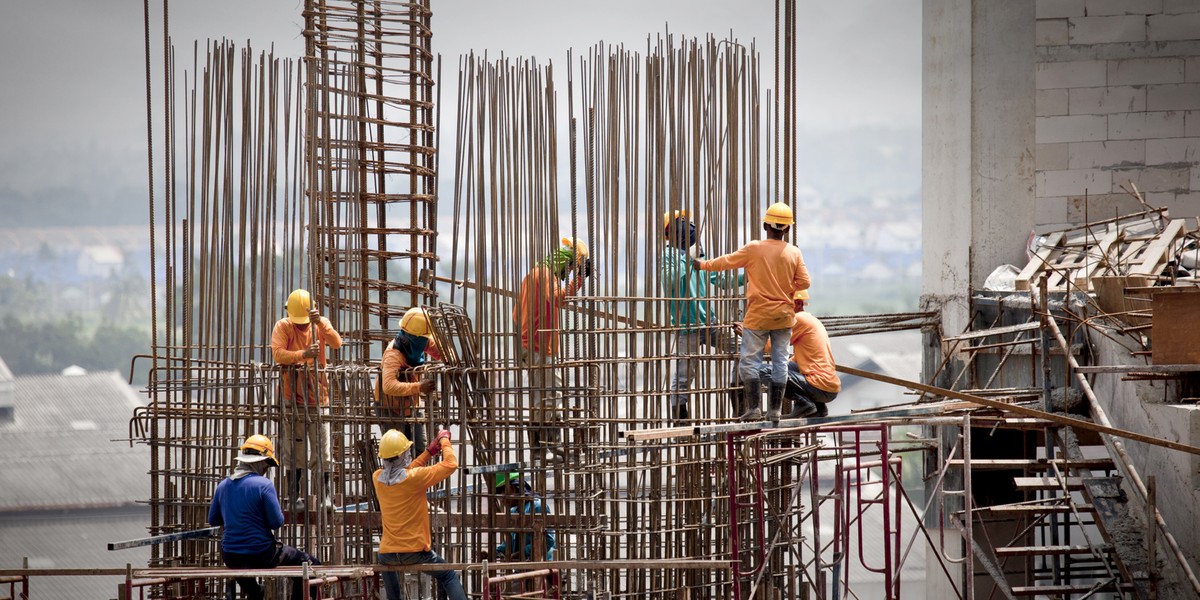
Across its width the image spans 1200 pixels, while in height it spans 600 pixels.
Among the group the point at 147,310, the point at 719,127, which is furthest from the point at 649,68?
the point at 147,310

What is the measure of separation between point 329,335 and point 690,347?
2963 millimetres

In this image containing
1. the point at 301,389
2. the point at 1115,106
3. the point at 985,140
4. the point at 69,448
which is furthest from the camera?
the point at 69,448

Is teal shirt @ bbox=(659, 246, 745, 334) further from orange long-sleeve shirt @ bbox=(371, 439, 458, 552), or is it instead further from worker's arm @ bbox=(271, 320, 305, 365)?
worker's arm @ bbox=(271, 320, 305, 365)

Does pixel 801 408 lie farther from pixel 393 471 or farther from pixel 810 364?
pixel 393 471

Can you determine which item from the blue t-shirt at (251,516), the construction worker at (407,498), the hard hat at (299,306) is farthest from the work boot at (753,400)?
the hard hat at (299,306)

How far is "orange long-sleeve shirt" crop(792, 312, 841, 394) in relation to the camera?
9875 mm

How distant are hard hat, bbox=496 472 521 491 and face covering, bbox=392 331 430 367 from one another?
1.18m

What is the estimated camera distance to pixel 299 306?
35.3ft

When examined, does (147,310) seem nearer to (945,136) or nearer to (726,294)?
(945,136)

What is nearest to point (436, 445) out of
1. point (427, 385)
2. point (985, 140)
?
point (427, 385)

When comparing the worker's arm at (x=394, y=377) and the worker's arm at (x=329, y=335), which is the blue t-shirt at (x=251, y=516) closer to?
the worker's arm at (x=394, y=377)

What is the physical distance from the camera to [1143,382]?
10.8 m

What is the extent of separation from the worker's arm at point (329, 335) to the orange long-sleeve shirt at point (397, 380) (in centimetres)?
51

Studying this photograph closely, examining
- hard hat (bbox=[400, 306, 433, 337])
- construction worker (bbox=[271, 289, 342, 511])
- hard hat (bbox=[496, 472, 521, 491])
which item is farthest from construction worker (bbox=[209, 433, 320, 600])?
hard hat (bbox=[496, 472, 521, 491])
